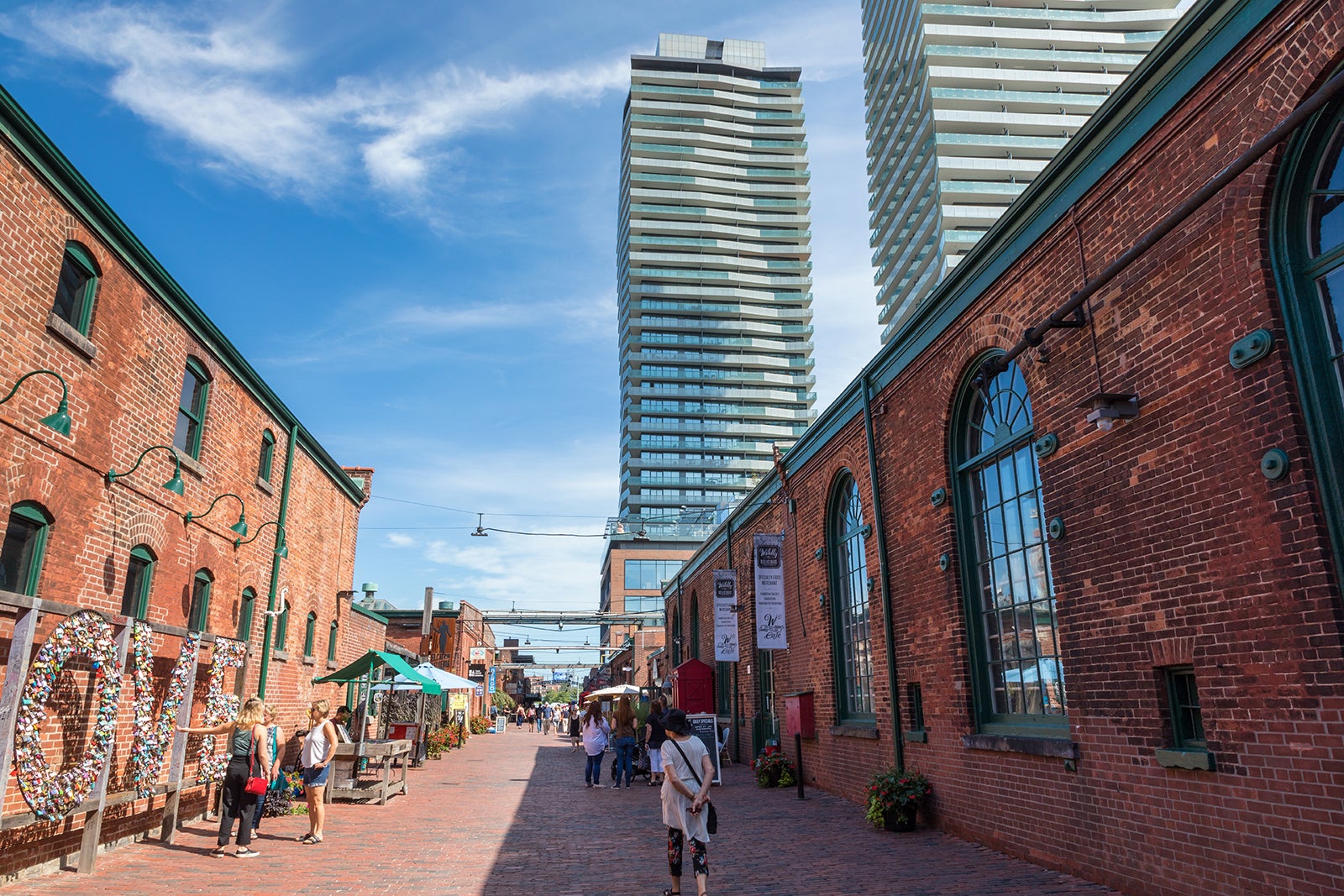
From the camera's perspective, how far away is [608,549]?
8138cm

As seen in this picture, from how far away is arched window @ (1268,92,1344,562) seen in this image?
5.48m

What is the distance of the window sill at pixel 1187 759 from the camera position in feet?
20.0

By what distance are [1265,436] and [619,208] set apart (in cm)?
12620

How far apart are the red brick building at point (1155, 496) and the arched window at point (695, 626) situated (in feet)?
53.6

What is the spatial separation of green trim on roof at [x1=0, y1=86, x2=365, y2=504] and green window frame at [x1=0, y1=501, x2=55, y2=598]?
2945 millimetres

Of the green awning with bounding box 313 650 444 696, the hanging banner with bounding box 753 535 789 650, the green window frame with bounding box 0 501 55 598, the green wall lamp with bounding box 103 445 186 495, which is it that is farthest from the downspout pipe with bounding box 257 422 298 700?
the hanging banner with bounding box 753 535 789 650

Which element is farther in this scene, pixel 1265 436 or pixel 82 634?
pixel 82 634

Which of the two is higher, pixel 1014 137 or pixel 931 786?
pixel 1014 137

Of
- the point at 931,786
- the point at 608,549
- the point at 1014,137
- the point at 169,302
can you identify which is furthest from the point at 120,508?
the point at 608,549

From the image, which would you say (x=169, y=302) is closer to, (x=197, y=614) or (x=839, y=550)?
(x=197, y=614)

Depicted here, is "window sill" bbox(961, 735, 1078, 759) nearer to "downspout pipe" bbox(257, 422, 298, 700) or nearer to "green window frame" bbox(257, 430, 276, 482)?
"downspout pipe" bbox(257, 422, 298, 700)

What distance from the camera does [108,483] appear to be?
9.30m

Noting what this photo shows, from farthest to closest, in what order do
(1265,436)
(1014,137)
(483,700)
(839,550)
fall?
1. (1014,137)
2. (483,700)
3. (839,550)
4. (1265,436)

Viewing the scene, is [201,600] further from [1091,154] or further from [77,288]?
[1091,154]
